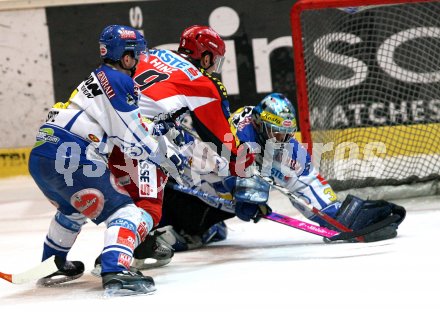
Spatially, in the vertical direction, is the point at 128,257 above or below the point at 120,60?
below

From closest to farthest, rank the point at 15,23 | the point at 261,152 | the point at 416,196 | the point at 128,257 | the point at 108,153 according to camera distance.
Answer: the point at 128,257
the point at 108,153
the point at 261,152
the point at 416,196
the point at 15,23

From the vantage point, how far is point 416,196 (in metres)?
5.35

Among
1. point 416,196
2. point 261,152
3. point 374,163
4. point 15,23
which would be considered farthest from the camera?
point 15,23

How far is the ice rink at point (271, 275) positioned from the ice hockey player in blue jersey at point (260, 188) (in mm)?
100

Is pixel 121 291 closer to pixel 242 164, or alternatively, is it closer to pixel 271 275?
pixel 271 275

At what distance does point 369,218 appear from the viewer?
13.9ft

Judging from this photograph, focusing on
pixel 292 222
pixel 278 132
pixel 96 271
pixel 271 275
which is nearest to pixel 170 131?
pixel 278 132

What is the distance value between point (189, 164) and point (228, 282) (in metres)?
1.17

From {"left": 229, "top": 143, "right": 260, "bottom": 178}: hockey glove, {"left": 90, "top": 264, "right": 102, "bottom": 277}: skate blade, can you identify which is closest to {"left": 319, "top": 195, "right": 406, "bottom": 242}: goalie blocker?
{"left": 229, "top": 143, "right": 260, "bottom": 178}: hockey glove

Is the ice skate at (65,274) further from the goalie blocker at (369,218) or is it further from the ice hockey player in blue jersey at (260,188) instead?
the goalie blocker at (369,218)

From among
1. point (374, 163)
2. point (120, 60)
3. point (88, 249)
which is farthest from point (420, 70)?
point (120, 60)

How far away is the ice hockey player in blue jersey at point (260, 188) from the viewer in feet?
13.9

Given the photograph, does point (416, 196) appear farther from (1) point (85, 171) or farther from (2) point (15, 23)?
(2) point (15, 23)

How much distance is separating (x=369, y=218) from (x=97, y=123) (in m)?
1.41
